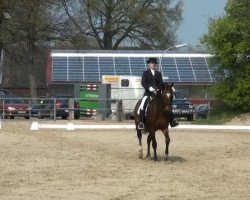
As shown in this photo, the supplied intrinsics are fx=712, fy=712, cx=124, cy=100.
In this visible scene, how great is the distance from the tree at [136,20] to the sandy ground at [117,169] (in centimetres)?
5299

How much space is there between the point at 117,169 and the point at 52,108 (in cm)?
2541

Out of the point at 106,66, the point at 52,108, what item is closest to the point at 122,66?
the point at 106,66

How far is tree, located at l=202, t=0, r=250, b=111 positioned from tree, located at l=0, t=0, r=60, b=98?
1516cm

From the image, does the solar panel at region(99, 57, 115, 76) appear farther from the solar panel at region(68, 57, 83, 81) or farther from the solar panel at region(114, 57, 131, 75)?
the solar panel at region(68, 57, 83, 81)

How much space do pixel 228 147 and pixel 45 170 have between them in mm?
8078

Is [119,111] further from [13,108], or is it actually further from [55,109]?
[13,108]

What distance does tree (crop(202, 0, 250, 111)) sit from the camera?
123 ft

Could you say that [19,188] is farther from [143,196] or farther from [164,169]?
[164,169]

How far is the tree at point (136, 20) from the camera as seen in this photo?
250ft

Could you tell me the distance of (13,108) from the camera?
4072 centimetres

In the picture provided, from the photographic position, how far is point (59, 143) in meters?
21.6

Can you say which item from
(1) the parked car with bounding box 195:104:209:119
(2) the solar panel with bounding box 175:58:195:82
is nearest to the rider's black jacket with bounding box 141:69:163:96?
(1) the parked car with bounding box 195:104:209:119

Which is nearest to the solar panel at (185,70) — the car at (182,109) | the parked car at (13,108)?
the car at (182,109)

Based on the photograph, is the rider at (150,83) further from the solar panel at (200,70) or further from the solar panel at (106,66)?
the solar panel at (106,66)
